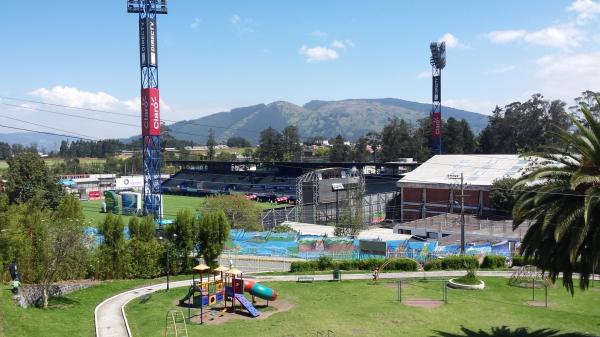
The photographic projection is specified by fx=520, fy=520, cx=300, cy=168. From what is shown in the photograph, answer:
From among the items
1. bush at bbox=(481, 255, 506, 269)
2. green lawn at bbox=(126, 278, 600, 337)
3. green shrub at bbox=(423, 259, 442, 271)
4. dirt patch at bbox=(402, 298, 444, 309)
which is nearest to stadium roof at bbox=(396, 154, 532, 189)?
bush at bbox=(481, 255, 506, 269)

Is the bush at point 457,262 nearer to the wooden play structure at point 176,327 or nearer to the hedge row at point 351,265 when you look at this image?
the hedge row at point 351,265

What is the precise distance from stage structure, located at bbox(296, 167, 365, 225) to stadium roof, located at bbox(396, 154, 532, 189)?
7528mm

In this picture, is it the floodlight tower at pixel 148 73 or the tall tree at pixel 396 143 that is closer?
the floodlight tower at pixel 148 73

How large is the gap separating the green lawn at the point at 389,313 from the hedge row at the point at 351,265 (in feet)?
20.2

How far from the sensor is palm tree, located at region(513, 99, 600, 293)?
14.0 m

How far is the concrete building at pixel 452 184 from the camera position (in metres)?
65.1

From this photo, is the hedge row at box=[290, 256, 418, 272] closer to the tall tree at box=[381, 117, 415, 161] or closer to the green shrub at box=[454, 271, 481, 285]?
the green shrub at box=[454, 271, 481, 285]

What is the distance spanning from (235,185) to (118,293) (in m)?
88.2

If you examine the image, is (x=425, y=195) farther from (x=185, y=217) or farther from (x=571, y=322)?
(x=571, y=322)

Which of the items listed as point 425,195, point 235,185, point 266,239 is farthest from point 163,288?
point 235,185

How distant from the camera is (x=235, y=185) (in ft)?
389

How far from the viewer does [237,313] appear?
87.5 ft

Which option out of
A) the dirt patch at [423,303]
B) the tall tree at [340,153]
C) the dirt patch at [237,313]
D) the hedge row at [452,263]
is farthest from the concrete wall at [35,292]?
the tall tree at [340,153]

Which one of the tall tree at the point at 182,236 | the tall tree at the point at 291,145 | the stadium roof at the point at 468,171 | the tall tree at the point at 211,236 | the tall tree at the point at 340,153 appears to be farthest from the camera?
the tall tree at the point at 291,145
